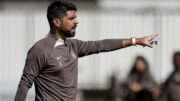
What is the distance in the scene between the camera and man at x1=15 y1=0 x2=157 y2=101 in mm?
7301

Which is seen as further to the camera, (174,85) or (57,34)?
(174,85)

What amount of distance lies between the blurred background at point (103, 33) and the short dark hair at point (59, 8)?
14291 millimetres

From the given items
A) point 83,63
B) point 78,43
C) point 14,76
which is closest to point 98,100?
point 83,63

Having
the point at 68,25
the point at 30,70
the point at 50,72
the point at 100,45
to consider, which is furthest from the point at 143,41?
the point at 30,70

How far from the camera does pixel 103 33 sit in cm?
2250

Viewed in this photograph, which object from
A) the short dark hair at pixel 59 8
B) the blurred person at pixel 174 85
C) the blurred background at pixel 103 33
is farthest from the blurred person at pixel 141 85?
the blurred background at pixel 103 33

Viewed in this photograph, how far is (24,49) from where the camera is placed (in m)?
22.3

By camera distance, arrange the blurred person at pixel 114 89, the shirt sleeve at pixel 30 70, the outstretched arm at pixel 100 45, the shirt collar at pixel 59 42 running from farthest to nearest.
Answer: the blurred person at pixel 114 89, the outstretched arm at pixel 100 45, the shirt collar at pixel 59 42, the shirt sleeve at pixel 30 70

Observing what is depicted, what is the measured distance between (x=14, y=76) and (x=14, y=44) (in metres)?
1.03

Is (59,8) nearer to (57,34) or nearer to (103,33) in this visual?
(57,34)

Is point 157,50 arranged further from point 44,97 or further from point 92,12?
point 44,97

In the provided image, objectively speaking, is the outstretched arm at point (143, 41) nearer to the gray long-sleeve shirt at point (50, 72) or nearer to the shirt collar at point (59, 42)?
the gray long-sleeve shirt at point (50, 72)

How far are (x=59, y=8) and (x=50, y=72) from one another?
2.26 feet

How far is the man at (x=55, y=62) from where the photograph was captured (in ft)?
24.0
